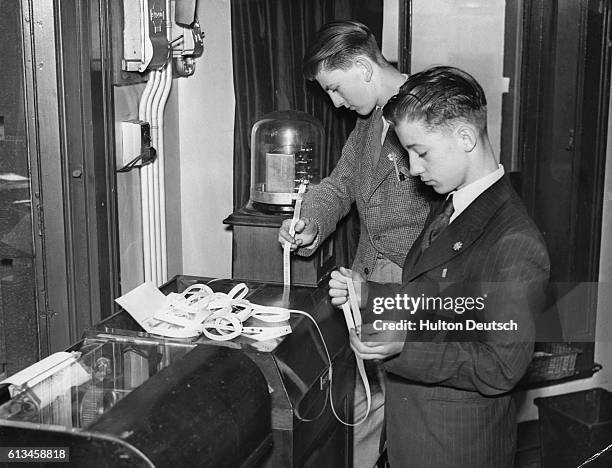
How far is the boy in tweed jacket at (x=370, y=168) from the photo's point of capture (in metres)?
2.71

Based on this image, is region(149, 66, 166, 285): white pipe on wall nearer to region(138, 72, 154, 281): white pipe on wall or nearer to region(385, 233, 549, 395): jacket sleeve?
region(138, 72, 154, 281): white pipe on wall

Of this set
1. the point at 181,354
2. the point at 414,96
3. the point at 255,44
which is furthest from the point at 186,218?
the point at 414,96

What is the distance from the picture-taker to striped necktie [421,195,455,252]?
2.10 m

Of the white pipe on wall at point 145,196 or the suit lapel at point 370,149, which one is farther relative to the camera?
the white pipe on wall at point 145,196

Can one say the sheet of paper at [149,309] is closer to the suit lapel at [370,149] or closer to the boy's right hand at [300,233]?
the boy's right hand at [300,233]

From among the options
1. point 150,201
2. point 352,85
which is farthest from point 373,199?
point 150,201

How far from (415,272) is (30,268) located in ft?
4.78

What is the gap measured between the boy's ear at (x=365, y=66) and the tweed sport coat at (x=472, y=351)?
747mm

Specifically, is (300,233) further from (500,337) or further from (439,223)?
(500,337)

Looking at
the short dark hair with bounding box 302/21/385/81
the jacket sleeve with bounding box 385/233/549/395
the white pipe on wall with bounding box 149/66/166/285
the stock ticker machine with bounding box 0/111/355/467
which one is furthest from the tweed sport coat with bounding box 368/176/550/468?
the white pipe on wall with bounding box 149/66/166/285

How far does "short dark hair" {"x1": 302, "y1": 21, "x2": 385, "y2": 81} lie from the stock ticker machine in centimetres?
49

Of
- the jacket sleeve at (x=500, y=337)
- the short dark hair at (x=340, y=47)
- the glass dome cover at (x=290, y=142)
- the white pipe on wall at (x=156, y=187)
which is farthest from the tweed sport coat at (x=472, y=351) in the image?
the white pipe on wall at (x=156, y=187)

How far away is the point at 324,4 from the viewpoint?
3.37 metres

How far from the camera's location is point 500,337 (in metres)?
1.81
